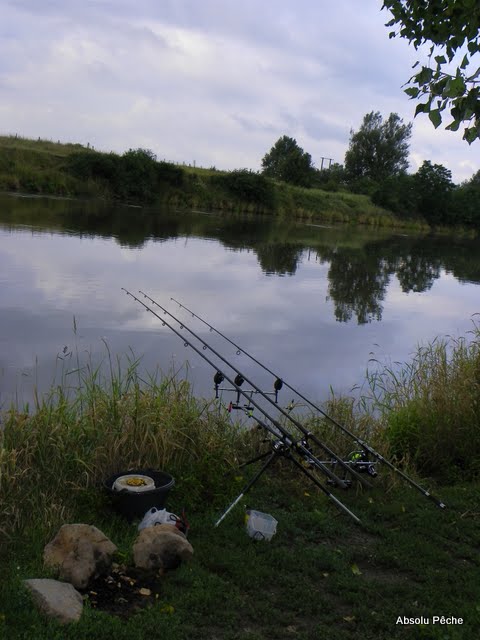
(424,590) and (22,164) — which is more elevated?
(22,164)

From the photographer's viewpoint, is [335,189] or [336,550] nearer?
[336,550]

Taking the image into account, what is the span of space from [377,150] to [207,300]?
243 feet

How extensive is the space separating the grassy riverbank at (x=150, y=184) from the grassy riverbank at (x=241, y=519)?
34992mm

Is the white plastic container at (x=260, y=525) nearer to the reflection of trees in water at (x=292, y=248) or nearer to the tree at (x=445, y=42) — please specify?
the tree at (x=445, y=42)

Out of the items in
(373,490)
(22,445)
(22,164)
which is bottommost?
(373,490)

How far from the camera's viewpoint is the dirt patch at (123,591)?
3438 millimetres

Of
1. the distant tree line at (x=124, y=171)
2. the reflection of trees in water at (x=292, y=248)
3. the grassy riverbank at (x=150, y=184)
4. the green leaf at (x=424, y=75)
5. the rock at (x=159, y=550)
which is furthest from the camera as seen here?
the distant tree line at (x=124, y=171)

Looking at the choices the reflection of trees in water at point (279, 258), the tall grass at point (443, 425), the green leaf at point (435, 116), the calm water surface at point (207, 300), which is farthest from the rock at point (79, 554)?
the reflection of trees in water at point (279, 258)

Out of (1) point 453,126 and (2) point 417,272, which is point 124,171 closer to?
(2) point 417,272

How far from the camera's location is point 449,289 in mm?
21656

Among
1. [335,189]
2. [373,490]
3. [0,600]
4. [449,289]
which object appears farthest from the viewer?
[335,189]

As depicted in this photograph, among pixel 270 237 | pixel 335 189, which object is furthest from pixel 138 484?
pixel 335 189

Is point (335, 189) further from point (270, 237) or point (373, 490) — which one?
point (373, 490)

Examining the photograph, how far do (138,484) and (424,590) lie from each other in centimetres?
190
